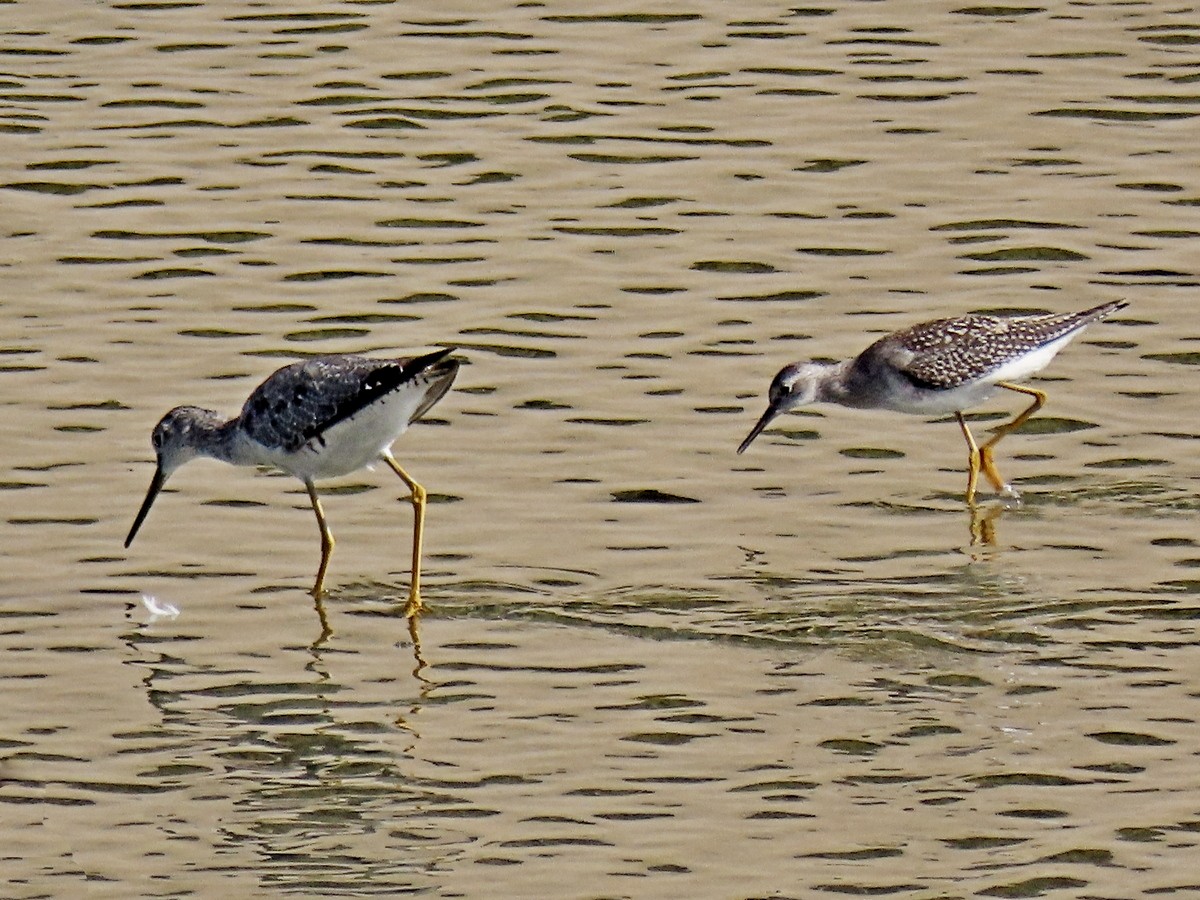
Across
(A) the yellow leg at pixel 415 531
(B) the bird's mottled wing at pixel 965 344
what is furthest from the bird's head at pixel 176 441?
(B) the bird's mottled wing at pixel 965 344

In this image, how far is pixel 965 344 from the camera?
13305mm

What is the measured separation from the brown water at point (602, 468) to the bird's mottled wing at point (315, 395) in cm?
61

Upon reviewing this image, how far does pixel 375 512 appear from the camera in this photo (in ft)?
41.8

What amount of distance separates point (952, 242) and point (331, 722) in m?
6.64

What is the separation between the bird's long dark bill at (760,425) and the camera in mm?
13031

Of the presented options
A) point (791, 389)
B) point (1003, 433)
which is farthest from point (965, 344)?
point (791, 389)

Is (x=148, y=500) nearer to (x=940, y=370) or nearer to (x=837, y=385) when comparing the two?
(x=837, y=385)

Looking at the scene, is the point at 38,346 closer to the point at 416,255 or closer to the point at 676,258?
the point at 416,255

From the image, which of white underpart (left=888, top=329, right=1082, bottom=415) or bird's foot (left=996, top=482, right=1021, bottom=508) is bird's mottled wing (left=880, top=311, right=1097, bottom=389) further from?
bird's foot (left=996, top=482, right=1021, bottom=508)

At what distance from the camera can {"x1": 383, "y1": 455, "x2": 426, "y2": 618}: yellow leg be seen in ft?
37.0

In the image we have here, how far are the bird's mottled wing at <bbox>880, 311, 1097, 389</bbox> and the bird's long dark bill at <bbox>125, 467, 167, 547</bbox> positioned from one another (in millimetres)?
3782

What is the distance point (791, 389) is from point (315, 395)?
2637mm

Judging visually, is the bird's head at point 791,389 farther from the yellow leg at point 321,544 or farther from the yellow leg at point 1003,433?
the yellow leg at point 321,544

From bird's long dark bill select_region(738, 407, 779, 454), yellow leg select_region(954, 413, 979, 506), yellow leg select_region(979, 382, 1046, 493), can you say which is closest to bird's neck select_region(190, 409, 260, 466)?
bird's long dark bill select_region(738, 407, 779, 454)
